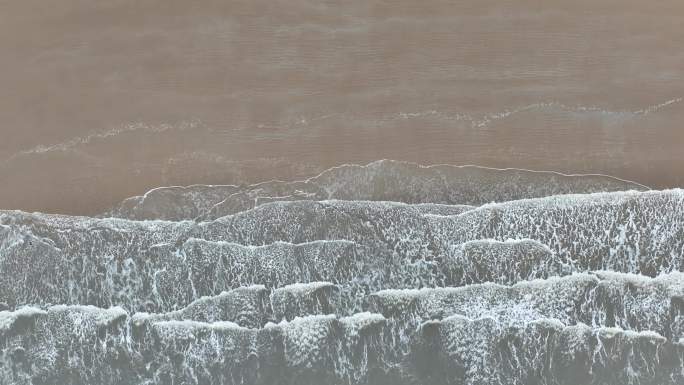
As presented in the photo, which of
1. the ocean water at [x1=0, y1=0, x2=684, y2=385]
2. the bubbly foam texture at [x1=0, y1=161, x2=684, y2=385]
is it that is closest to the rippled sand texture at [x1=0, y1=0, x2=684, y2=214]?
the ocean water at [x1=0, y1=0, x2=684, y2=385]

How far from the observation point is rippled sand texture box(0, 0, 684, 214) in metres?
2.46

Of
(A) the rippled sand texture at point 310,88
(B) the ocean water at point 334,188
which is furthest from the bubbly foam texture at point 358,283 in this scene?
(A) the rippled sand texture at point 310,88

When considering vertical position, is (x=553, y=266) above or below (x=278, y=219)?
below

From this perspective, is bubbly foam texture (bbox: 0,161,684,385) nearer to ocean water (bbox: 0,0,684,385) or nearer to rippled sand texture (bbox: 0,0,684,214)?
ocean water (bbox: 0,0,684,385)

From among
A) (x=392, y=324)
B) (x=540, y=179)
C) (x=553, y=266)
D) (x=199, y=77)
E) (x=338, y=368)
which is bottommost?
(x=338, y=368)

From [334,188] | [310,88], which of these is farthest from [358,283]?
[310,88]

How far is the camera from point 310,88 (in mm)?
2488

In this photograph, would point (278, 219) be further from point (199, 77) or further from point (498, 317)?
point (498, 317)

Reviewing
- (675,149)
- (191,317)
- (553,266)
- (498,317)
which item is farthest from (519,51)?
(191,317)

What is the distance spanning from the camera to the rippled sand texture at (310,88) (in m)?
2.46

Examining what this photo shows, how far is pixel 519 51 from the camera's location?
2477 millimetres

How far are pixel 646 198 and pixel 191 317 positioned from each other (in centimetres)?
211

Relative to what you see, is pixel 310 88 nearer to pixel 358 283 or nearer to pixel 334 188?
pixel 334 188

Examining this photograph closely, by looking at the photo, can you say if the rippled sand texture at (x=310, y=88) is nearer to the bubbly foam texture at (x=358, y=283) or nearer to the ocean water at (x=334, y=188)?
the ocean water at (x=334, y=188)
